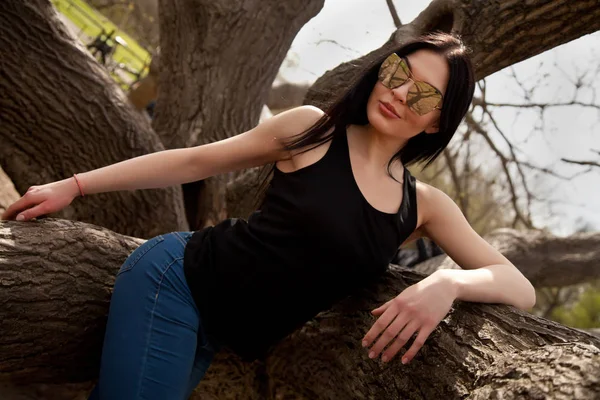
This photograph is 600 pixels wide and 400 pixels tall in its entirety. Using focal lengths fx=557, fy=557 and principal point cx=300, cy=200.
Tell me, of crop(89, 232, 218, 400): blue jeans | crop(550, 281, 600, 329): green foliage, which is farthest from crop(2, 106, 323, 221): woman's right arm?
crop(550, 281, 600, 329): green foliage

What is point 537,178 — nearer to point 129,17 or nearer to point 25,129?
point 25,129

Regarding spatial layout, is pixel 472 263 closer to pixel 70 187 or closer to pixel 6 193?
pixel 70 187

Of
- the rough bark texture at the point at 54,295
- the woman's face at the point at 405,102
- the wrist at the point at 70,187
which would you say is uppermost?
the woman's face at the point at 405,102

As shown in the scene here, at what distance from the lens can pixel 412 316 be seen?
137 centimetres

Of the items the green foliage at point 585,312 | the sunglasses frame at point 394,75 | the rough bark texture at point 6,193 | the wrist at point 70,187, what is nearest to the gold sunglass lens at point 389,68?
the sunglasses frame at point 394,75

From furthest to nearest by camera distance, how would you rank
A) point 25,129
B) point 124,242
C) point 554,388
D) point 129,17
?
point 129,17 < point 25,129 < point 124,242 < point 554,388

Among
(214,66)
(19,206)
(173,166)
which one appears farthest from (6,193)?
(173,166)

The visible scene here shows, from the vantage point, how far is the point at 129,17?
26.1 ft

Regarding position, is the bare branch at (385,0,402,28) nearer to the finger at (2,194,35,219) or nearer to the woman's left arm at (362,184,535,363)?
the woman's left arm at (362,184,535,363)

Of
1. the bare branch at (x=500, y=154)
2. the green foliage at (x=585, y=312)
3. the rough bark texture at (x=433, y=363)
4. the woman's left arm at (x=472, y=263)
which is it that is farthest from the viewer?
the green foliage at (x=585, y=312)

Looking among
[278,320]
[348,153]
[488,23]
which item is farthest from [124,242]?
[488,23]

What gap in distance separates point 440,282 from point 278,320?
47cm

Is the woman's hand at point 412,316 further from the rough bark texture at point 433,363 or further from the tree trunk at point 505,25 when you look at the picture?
the tree trunk at point 505,25

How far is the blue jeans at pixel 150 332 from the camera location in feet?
4.73
